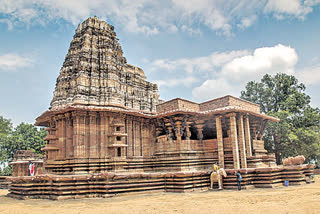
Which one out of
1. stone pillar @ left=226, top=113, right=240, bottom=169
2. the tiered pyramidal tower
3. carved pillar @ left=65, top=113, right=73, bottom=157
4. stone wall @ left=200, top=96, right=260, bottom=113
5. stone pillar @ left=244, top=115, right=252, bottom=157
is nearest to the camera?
stone pillar @ left=226, top=113, right=240, bottom=169

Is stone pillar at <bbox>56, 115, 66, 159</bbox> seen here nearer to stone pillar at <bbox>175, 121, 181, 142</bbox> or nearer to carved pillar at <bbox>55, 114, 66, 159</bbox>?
carved pillar at <bbox>55, 114, 66, 159</bbox>

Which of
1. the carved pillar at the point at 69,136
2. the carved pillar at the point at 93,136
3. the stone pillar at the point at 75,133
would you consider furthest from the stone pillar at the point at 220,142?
the carved pillar at the point at 69,136

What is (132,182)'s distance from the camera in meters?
14.5

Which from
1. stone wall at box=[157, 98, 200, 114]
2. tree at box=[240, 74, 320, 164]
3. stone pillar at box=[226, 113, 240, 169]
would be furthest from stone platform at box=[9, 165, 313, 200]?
tree at box=[240, 74, 320, 164]

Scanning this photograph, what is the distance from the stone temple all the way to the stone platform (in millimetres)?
50

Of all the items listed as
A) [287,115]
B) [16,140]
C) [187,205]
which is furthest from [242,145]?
[16,140]

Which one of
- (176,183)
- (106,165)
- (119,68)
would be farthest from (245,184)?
(119,68)

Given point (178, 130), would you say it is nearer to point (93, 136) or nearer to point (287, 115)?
point (93, 136)

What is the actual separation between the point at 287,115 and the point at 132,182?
2043 centimetres

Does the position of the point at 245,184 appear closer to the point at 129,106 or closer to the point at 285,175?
the point at 285,175

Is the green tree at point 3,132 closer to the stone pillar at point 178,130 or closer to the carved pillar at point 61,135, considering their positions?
the carved pillar at point 61,135

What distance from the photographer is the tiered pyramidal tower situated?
718 inches

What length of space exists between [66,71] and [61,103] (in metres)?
2.43

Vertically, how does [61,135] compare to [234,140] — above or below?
above
